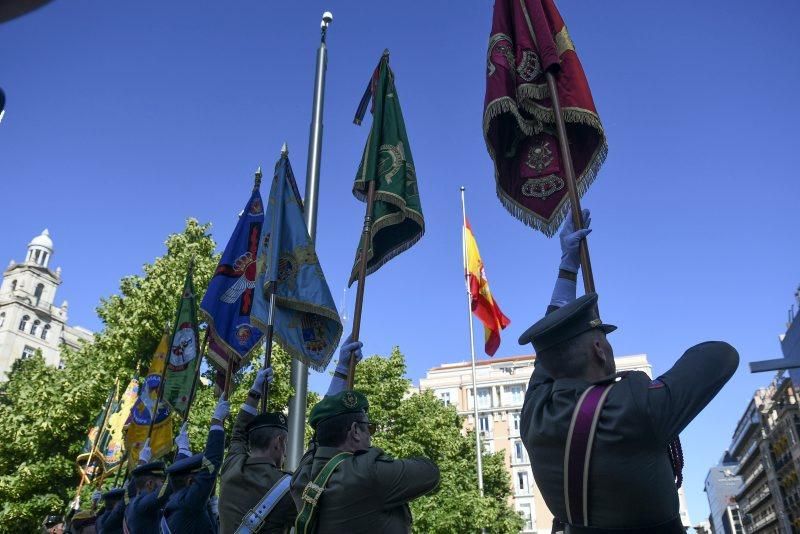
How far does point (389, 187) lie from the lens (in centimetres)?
602

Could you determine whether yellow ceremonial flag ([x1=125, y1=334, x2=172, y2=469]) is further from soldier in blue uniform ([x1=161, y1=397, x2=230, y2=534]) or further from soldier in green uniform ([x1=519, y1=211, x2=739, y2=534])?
soldier in green uniform ([x1=519, y1=211, x2=739, y2=534])

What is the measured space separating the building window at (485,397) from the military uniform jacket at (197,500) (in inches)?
2327

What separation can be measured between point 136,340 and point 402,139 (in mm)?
15390

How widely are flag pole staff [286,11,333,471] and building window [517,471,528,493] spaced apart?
54.3 meters

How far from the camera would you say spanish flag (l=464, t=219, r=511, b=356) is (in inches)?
779

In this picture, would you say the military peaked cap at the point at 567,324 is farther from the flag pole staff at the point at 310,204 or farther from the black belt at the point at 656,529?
the flag pole staff at the point at 310,204

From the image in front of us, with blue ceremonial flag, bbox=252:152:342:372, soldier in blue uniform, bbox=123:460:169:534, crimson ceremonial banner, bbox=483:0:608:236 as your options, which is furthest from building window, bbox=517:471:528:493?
crimson ceremonial banner, bbox=483:0:608:236

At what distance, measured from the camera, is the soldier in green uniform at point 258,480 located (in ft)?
13.9

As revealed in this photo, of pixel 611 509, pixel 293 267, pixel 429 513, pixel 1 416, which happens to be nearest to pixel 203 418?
pixel 1 416

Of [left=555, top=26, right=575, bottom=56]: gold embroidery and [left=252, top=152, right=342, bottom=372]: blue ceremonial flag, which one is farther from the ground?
[left=555, top=26, right=575, bottom=56]: gold embroidery

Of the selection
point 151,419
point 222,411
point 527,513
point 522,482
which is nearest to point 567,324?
point 222,411

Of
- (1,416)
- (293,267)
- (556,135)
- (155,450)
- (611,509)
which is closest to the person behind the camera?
(611,509)

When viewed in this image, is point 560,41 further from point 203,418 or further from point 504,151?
point 203,418

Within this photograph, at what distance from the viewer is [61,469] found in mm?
18266
